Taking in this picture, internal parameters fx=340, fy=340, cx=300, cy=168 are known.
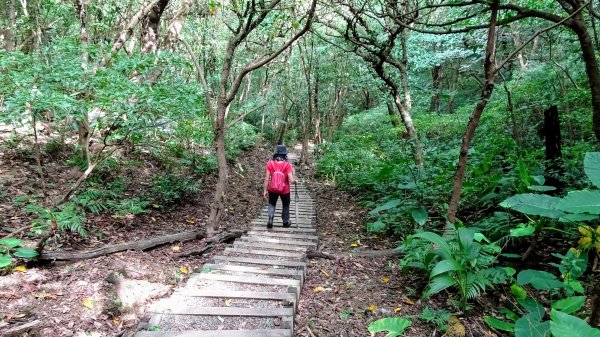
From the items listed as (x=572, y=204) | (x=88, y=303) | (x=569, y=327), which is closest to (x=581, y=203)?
(x=572, y=204)

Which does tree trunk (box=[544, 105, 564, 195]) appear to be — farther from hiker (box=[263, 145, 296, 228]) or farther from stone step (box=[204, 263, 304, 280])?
hiker (box=[263, 145, 296, 228])

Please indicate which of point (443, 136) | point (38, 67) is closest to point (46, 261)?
point (38, 67)

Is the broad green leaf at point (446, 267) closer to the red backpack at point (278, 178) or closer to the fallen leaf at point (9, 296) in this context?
the red backpack at point (278, 178)

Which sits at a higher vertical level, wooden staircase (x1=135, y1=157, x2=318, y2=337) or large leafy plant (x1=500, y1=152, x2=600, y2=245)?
large leafy plant (x1=500, y1=152, x2=600, y2=245)

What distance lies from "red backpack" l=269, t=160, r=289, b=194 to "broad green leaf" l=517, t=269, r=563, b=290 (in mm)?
4342

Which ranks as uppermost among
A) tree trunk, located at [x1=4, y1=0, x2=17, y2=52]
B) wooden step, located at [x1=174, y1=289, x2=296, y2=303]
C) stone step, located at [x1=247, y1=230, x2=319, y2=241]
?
tree trunk, located at [x1=4, y1=0, x2=17, y2=52]

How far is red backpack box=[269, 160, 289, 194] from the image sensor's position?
Answer: 263 inches

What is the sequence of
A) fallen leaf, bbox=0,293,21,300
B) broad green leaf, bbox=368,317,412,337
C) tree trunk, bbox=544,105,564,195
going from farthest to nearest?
tree trunk, bbox=544,105,564,195 → fallen leaf, bbox=0,293,21,300 → broad green leaf, bbox=368,317,412,337

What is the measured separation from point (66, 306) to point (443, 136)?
1261 centimetres

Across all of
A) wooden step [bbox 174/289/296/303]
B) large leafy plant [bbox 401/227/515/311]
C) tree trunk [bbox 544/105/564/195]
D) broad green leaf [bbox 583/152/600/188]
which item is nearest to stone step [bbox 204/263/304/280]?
wooden step [bbox 174/289/296/303]

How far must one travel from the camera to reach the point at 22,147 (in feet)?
23.6

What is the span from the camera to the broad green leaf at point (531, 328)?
2.66m

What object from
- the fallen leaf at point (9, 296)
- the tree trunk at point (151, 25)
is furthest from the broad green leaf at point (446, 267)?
the tree trunk at point (151, 25)

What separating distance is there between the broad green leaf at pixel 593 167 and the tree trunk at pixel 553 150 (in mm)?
2771
